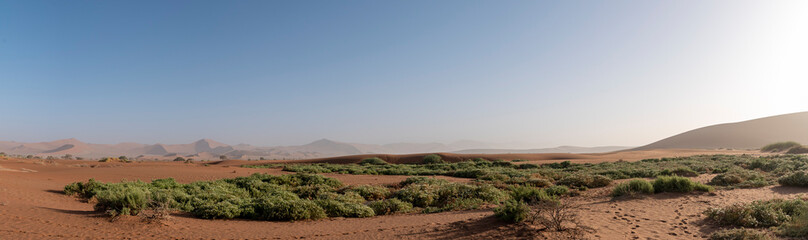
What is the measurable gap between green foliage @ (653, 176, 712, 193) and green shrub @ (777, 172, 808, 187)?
9.80 feet

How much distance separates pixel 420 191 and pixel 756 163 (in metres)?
19.7

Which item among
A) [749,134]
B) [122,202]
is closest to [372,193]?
[122,202]

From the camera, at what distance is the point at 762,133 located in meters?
74.6

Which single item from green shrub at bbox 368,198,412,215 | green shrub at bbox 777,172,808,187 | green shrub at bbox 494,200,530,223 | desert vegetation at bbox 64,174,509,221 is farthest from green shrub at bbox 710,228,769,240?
green shrub at bbox 777,172,808,187

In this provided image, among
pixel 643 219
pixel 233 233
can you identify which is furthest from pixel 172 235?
pixel 643 219

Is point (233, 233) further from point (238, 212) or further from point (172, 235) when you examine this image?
point (238, 212)

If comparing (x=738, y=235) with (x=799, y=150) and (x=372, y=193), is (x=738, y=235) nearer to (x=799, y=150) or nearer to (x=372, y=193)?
(x=372, y=193)

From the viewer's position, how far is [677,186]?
1150 centimetres

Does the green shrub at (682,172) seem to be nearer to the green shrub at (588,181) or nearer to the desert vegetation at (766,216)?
the green shrub at (588,181)

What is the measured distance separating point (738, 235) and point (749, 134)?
9661cm

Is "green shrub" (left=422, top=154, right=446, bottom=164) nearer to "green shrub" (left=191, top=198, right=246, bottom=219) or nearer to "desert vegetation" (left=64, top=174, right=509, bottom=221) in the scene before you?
"desert vegetation" (left=64, top=174, right=509, bottom=221)

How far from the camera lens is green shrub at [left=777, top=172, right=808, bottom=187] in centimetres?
1145

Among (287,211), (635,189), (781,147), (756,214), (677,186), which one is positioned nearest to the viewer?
(756,214)

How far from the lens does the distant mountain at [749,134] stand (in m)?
70.3
